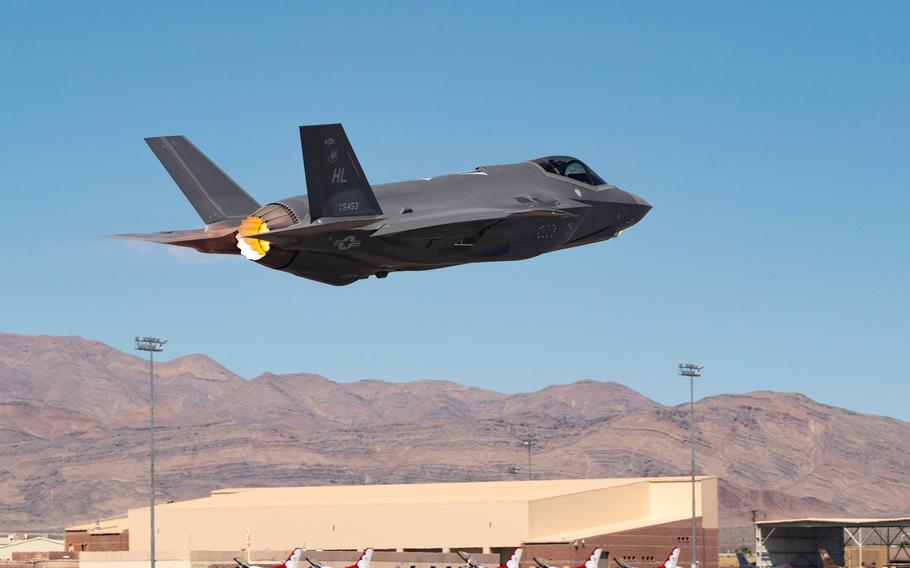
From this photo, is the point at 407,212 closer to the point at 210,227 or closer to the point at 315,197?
the point at 315,197

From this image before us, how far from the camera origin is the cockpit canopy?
46688mm

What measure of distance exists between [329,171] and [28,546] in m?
137

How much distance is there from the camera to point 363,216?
37938 mm

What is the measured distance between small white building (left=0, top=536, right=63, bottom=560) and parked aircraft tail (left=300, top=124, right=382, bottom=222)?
128843 millimetres

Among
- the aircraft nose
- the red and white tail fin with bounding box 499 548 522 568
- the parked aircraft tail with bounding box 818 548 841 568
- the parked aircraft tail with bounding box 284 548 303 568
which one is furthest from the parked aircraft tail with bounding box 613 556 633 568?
the aircraft nose

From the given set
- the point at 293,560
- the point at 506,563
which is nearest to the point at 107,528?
the point at 293,560

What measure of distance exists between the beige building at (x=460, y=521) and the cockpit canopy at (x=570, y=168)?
66885 millimetres

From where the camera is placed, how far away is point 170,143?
43.4m

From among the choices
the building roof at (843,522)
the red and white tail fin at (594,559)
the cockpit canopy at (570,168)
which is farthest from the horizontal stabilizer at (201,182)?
the building roof at (843,522)

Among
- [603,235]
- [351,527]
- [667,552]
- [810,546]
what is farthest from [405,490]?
[603,235]

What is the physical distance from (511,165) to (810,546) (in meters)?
93.9

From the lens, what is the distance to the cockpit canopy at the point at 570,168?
153 feet

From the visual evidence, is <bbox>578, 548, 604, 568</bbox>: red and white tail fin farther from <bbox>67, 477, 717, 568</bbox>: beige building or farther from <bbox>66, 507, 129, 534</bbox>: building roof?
<bbox>66, 507, 129, 534</bbox>: building roof

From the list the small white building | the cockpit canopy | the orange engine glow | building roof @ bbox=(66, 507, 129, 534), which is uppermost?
the cockpit canopy
